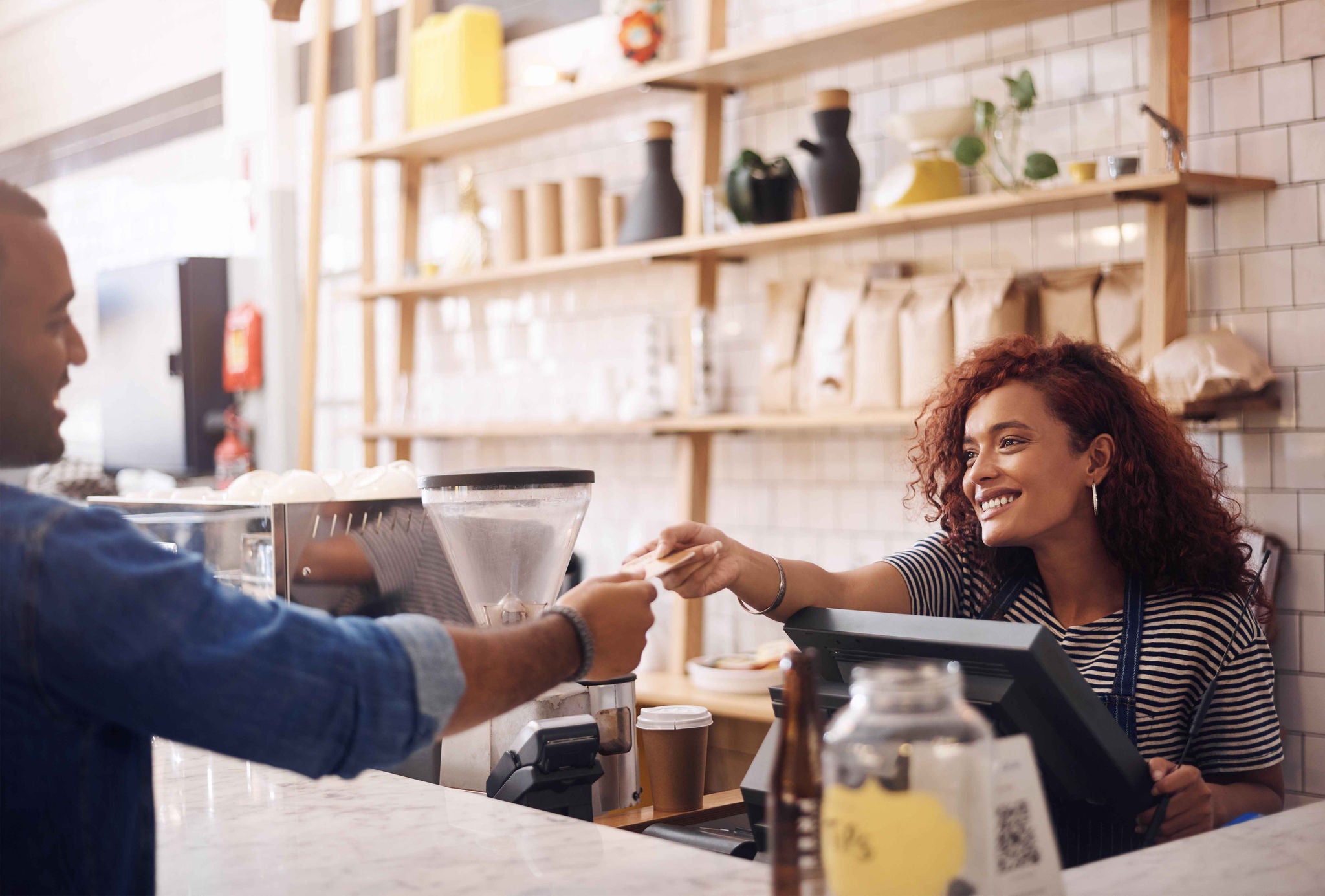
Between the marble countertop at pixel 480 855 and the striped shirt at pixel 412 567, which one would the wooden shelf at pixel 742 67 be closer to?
the striped shirt at pixel 412 567

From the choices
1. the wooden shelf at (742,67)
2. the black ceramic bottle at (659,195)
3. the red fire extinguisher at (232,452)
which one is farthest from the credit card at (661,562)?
the red fire extinguisher at (232,452)

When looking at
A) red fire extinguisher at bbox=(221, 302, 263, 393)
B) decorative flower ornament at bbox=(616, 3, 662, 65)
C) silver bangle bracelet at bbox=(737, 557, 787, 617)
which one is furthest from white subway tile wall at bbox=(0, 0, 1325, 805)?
silver bangle bracelet at bbox=(737, 557, 787, 617)

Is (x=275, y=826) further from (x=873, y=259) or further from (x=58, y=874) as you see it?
(x=873, y=259)

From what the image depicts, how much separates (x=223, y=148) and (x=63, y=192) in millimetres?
1335

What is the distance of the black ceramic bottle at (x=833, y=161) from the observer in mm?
3350

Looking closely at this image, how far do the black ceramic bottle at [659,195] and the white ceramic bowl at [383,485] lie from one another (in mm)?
1686

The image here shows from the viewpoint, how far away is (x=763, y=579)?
Result: 2229mm

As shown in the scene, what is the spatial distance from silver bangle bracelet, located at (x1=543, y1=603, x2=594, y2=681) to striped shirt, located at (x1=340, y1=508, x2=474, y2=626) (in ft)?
2.83

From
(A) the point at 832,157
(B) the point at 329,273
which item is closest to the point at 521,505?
(A) the point at 832,157

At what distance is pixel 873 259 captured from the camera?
3590 mm

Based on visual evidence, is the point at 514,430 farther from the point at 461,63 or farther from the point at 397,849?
the point at 397,849

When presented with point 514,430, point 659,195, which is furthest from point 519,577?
point 514,430

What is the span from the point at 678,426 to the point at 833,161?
83 centimetres

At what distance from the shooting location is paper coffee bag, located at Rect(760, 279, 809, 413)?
3561 mm
